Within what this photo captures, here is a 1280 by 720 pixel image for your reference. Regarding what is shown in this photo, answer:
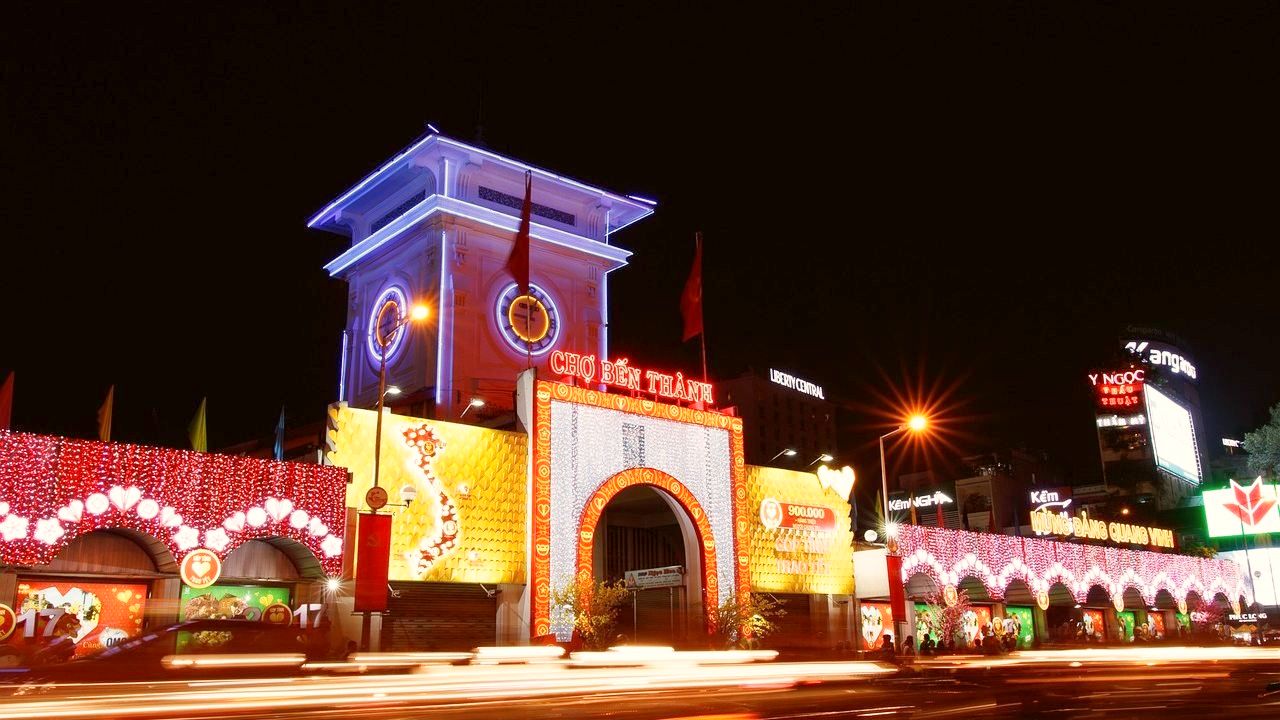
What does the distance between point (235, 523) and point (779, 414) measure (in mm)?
130143

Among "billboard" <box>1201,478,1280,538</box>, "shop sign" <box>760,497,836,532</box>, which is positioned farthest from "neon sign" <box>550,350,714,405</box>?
"billboard" <box>1201,478,1280,538</box>

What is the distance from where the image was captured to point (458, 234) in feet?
144

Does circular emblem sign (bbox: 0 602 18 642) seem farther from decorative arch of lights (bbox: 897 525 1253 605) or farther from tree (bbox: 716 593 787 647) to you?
decorative arch of lights (bbox: 897 525 1253 605)

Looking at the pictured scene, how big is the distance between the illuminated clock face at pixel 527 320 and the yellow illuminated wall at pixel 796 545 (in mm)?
11883

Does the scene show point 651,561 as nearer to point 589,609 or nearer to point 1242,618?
point 589,609

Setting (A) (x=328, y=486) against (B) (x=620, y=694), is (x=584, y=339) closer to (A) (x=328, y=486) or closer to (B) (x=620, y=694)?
(A) (x=328, y=486)

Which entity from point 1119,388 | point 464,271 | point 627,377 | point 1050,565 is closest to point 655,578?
point 627,377

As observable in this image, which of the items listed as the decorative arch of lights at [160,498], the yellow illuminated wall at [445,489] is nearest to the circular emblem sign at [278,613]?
the decorative arch of lights at [160,498]

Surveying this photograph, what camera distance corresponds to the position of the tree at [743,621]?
34312 millimetres

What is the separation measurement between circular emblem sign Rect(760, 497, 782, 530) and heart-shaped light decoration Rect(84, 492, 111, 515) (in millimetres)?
21812

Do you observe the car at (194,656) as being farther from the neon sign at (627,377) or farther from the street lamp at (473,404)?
the street lamp at (473,404)

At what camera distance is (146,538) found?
25.3m

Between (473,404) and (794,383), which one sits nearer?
(473,404)

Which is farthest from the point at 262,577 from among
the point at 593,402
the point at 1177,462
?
the point at 1177,462
